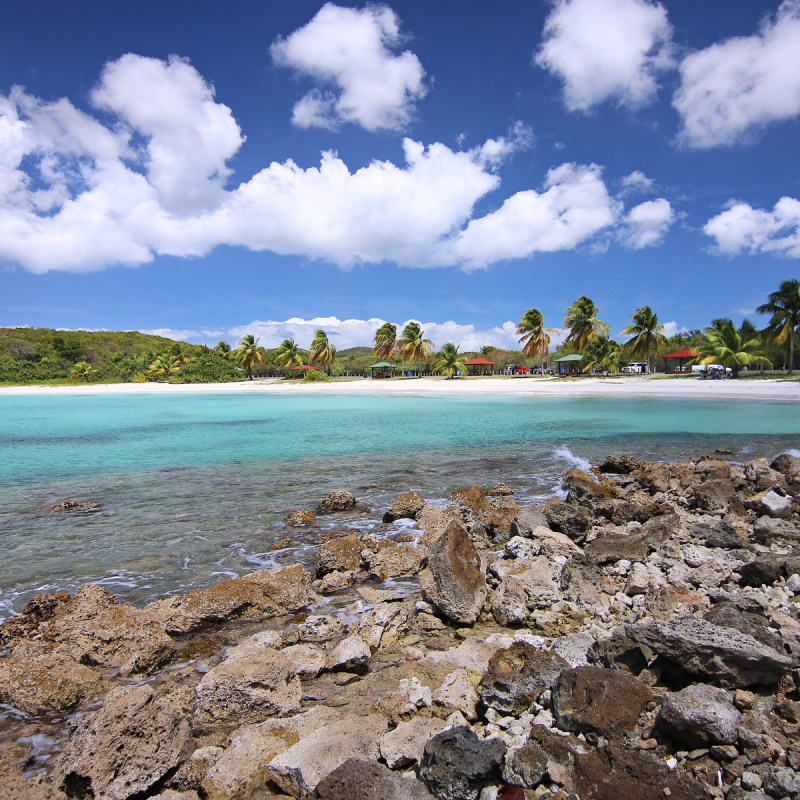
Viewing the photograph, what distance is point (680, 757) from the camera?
3.32 metres

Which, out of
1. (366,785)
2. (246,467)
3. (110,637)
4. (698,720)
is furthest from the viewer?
(246,467)

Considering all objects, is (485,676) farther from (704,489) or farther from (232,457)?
(232,457)

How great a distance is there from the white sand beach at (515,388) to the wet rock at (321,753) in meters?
47.5

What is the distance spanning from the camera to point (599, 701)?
12.2 ft

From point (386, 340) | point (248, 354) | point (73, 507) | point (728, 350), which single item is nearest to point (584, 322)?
point (728, 350)

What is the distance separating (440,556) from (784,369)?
2831 inches

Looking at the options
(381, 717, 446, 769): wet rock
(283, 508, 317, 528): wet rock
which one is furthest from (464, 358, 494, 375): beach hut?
(381, 717, 446, 769): wet rock

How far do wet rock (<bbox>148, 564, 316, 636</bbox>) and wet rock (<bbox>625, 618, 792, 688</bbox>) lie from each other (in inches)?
166

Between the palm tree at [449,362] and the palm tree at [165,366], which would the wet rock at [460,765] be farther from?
the palm tree at [165,366]

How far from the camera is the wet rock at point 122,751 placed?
11.3 feet

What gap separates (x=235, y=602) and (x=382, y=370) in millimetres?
88623

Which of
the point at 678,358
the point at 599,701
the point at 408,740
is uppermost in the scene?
the point at 678,358

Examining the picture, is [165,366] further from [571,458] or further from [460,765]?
[460,765]

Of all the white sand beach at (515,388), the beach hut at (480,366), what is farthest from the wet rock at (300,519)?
the beach hut at (480,366)
